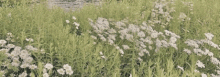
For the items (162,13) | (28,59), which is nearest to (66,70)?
(28,59)

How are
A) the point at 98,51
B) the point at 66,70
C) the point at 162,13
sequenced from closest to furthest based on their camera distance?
the point at 66,70 → the point at 98,51 → the point at 162,13

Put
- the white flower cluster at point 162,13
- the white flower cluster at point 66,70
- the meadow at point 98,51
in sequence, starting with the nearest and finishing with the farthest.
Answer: the white flower cluster at point 66,70
the meadow at point 98,51
the white flower cluster at point 162,13

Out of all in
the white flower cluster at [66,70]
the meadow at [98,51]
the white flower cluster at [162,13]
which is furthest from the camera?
the white flower cluster at [162,13]

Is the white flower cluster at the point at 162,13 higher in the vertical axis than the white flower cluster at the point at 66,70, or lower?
higher

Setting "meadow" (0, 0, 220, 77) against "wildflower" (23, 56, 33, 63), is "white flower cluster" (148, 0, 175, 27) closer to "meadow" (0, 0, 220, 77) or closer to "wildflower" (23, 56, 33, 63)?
"meadow" (0, 0, 220, 77)

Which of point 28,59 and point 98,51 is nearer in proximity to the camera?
point 28,59

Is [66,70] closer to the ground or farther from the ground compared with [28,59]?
closer to the ground

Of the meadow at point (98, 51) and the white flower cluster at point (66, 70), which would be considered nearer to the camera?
the white flower cluster at point (66, 70)

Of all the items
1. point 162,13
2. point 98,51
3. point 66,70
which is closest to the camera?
point 66,70

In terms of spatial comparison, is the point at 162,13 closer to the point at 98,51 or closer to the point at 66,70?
the point at 98,51

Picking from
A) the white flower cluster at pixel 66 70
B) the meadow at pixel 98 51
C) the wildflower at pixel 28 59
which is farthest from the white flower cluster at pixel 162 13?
the wildflower at pixel 28 59

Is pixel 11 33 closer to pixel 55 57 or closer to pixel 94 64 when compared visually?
pixel 55 57

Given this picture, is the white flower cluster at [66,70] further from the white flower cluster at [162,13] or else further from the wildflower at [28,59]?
the white flower cluster at [162,13]

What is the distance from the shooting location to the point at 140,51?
3.64 m
